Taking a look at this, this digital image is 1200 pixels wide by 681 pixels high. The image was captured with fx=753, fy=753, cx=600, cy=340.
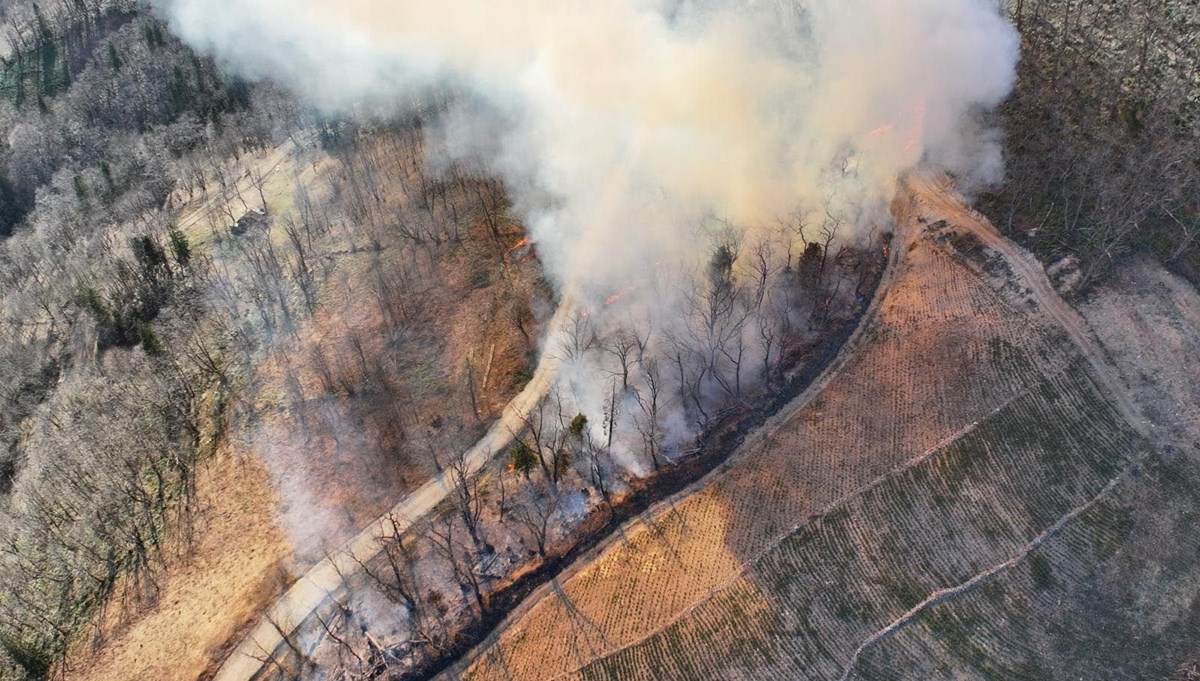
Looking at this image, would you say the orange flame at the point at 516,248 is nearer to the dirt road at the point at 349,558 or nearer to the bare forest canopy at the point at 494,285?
the bare forest canopy at the point at 494,285

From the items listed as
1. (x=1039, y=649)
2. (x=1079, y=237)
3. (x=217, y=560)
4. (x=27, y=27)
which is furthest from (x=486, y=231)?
(x=27, y=27)

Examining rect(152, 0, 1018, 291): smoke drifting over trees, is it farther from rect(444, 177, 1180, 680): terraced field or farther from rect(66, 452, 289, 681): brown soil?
rect(66, 452, 289, 681): brown soil

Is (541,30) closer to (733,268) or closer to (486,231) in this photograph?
(486,231)

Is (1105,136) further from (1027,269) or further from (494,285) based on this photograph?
(494,285)

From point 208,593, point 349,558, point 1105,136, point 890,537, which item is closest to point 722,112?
point 1105,136

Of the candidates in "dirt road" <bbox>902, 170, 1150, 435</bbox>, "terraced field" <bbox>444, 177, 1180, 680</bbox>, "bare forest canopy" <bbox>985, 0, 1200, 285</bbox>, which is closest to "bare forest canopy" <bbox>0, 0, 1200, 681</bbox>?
"bare forest canopy" <bbox>985, 0, 1200, 285</bbox>

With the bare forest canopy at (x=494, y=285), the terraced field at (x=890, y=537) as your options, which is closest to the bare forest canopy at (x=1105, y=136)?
the bare forest canopy at (x=494, y=285)
